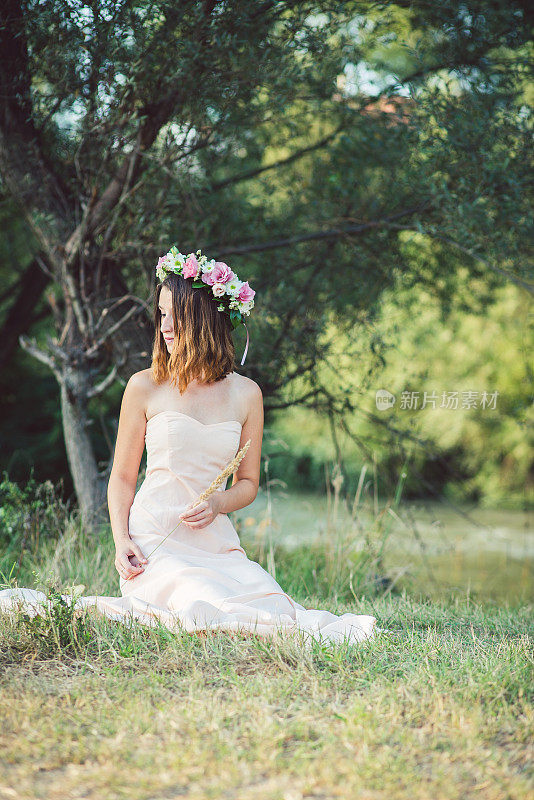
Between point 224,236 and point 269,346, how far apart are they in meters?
1.17

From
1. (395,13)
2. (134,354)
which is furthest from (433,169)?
(134,354)

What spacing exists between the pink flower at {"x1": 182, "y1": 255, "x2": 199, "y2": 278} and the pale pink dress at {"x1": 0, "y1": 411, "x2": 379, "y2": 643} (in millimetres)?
629

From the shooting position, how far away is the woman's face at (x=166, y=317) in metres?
3.38

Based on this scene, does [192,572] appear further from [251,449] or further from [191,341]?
[191,341]

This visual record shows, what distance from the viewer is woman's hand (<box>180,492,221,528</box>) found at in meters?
3.14

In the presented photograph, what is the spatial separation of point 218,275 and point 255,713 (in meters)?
1.88

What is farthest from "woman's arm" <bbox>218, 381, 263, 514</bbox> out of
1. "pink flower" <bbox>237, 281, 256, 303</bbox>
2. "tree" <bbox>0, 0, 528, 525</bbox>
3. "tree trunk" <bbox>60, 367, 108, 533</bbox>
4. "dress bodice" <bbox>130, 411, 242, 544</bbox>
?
"tree trunk" <bbox>60, 367, 108, 533</bbox>

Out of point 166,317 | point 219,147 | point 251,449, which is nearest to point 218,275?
point 166,317

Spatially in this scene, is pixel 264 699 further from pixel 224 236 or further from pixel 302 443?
pixel 302 443

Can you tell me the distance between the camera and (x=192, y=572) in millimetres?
3080

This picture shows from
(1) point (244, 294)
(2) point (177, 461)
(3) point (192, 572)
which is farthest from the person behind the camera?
(1) point (244, 294)

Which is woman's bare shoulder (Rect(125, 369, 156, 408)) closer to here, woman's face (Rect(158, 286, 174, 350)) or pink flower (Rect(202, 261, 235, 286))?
woman's face (Rect(158, 286, 174, 350))

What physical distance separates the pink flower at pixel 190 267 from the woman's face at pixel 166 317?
0.12 meters

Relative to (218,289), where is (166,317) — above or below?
below
